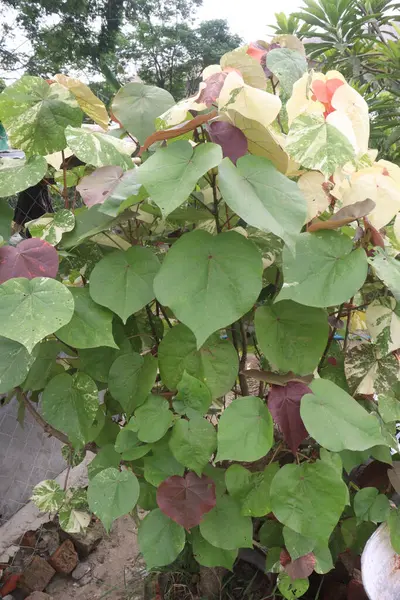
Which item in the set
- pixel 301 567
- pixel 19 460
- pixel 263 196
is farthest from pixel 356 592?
pixel 19 460

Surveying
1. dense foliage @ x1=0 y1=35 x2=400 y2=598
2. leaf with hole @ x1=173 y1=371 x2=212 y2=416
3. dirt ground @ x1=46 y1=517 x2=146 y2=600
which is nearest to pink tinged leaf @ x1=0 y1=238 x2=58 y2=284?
dense foliage @ x1=0 y1=35 x2=400 y2=598

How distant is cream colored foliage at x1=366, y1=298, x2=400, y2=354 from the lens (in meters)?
0.67

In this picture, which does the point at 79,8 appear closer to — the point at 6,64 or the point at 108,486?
the point at 6,64

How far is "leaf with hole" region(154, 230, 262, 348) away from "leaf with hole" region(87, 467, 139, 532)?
0.29 metres

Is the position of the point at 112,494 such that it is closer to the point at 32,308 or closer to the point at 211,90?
the point at 32,308

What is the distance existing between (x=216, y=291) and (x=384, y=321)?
0.86ft

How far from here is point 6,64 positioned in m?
12.9

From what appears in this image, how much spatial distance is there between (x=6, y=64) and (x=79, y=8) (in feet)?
9.10

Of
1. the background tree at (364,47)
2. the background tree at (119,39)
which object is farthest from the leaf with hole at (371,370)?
the background tree at (119,39)

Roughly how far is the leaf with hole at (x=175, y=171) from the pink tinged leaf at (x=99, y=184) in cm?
10

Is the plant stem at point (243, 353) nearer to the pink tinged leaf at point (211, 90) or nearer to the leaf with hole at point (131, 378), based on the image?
the leaf with hole at point (131, 378)

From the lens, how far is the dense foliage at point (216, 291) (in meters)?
0.57

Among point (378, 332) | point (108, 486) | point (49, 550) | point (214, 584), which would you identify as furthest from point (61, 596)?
point (378, 332)

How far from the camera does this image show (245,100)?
581 millimetres
